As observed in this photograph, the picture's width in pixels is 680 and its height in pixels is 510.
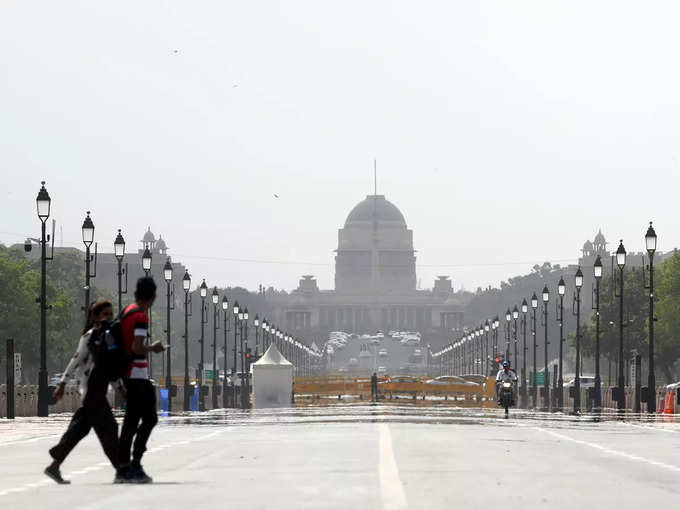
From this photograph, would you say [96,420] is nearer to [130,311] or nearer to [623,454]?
[130,311]

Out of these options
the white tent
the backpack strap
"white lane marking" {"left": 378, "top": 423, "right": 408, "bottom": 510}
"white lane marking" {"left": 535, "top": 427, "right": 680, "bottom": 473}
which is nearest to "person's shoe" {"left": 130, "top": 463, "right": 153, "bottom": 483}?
the backpack strap

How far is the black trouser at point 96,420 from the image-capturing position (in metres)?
17.2

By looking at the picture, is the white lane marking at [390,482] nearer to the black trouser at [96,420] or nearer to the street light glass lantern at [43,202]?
the black trouser at [96,420]

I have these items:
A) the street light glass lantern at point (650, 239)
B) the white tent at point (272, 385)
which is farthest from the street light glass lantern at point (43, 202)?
the white tent at point (272, 385)

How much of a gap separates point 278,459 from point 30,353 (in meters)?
86.4

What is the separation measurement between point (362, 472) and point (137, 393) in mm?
3049

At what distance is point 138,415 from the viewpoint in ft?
56.1

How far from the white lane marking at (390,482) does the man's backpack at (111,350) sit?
2.71 meters

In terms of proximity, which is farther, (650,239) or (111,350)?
(650,239)

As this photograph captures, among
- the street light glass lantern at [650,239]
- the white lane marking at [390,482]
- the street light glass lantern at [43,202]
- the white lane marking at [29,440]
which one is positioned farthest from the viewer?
the street light glass lantern at [650,239]

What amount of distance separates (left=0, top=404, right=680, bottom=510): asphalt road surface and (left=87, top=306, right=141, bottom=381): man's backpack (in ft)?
3.62

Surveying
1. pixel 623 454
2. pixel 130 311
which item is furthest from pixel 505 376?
pixel 130 311

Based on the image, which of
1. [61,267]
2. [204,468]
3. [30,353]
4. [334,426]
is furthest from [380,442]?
[61,267]

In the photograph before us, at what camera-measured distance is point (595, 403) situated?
75.8 metres
